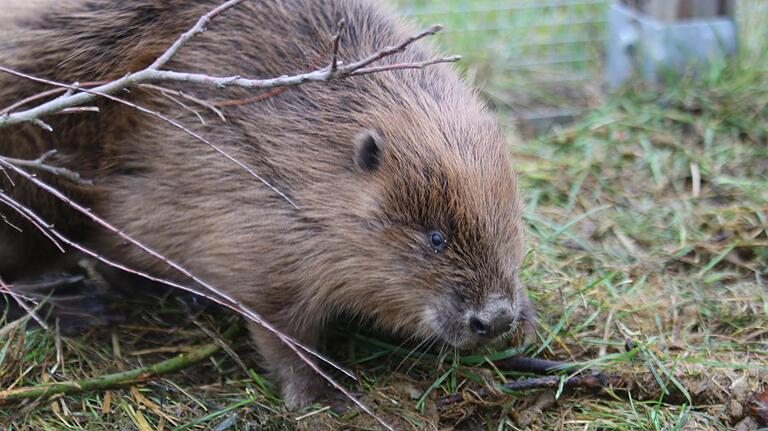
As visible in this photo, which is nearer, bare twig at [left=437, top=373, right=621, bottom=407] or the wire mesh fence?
bare twig at [left=437, top=373, right=621, bottom=407]

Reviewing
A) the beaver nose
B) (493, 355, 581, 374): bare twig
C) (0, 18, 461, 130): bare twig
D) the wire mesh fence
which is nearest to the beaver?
the beaver nose

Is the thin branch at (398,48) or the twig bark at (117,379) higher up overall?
the thin branch at (398,48)

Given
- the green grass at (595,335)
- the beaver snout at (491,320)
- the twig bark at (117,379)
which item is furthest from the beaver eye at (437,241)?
the twig bark at (117,379)

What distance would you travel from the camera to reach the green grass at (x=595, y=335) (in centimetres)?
348

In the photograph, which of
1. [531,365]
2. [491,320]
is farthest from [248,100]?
[531,365]

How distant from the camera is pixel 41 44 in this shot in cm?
382

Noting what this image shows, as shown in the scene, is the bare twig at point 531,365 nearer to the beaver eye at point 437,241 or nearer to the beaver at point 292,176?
the beaver at point 292,176

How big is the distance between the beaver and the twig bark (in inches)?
10.5

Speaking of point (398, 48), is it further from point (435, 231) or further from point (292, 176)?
point (292, 176)

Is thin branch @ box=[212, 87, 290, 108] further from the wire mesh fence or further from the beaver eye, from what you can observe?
the wire mesh fence

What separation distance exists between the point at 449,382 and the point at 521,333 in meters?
0.36

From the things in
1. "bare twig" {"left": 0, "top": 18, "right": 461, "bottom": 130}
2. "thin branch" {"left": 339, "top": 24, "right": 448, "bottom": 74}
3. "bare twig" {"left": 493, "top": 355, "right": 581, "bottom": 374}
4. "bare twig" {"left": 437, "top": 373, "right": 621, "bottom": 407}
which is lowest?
"bare twig" {"left": 437, "top": 373, "right": 621, "bottom": 407}

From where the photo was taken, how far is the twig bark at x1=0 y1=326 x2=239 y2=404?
349cm

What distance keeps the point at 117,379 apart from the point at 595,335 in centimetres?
191
